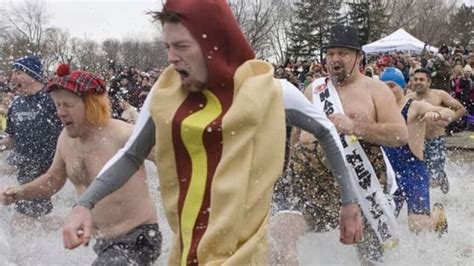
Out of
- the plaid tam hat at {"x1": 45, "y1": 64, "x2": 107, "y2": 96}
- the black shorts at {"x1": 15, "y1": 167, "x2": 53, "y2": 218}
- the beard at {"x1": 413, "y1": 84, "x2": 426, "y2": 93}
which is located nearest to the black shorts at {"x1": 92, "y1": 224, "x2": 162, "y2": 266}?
the plaid tam hat at {"x1": 45, "y1": 64, "x2": 107, "y2": 96}

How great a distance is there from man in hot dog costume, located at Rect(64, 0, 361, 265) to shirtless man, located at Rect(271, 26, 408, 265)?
1852mm

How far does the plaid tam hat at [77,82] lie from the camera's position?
3.70 metres

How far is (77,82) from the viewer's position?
372 centimetres

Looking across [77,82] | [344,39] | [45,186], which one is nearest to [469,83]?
[344,39]

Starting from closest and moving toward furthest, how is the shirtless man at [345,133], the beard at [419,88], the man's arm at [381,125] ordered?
the man's arm at [381,125] → the shirtless man at [345,133] → the beard at [419,88]

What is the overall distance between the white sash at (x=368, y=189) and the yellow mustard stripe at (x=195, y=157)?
230 centimetres

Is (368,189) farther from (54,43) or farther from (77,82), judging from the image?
(54,43)

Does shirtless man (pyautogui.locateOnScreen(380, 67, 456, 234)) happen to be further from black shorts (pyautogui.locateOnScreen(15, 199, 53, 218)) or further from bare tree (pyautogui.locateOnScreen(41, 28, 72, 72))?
bare tree (pyautogui.locateOnScreen(41, 28, 72, 72))

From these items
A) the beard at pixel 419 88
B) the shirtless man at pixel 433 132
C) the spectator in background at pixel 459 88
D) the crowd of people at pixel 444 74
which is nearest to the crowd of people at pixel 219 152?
the shirtless man at pixel 433 132

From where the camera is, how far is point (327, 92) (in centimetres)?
492

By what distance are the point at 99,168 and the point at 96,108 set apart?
11.9 inches

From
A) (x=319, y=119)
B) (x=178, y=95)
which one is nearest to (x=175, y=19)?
(x=178, y=95)

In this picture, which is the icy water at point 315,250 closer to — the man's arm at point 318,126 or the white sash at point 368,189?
the white sash at point 368,189

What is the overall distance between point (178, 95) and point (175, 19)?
27 cm
